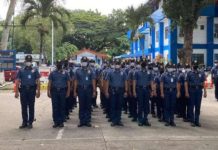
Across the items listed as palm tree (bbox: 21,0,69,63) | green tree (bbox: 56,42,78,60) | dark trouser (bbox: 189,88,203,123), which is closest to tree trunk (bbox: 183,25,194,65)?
palm tree (bbox: 21,0,69,63)

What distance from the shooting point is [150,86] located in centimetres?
1327

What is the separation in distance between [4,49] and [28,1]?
5079mm

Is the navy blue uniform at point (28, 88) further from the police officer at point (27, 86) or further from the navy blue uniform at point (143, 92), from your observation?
the navy blue uniform at point (143, 92)

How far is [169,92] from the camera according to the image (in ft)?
43.3

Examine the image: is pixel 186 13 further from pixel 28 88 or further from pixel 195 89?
pixel 28 88

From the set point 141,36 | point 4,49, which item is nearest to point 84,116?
point 4,49

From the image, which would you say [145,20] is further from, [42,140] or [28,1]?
[42,140]

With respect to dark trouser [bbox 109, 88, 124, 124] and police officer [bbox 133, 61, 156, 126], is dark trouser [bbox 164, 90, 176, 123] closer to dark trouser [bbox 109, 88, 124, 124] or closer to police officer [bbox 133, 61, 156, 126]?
police officer [bbox 133, 61, 156, 126]

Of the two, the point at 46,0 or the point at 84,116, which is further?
the point at 46,0

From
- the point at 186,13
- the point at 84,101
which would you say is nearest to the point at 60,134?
the point at 84,101

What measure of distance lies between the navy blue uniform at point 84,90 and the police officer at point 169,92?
195 cm

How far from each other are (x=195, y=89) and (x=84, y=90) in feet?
9.68

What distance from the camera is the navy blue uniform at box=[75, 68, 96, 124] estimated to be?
12.9 metres

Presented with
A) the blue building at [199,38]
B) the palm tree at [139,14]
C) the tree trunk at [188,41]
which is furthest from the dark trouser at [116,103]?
the palm tree at [139,14]
